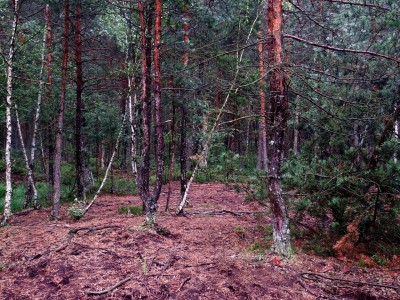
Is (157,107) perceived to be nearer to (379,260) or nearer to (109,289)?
(109,289)

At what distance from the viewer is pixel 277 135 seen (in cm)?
550

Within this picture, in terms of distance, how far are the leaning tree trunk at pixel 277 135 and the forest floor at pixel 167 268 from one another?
38cm

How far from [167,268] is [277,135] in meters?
2.64

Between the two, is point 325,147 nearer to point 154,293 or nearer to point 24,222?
point 154,293

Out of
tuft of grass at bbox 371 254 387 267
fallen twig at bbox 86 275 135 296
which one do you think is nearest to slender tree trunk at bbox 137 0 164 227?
fallen twig at bbox 86 275 135 296

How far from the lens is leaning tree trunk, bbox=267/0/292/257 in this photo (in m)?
5.48

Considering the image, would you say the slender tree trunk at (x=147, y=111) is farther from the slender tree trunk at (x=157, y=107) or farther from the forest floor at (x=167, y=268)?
Answer: the forest floor at (x=167, y=268)

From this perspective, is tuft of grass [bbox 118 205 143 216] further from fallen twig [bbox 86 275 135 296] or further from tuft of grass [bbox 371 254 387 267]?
tuft of grass [bbox 371 254 387 267]

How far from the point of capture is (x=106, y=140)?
15.2 meters

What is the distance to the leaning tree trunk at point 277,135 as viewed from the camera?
18.0 feet

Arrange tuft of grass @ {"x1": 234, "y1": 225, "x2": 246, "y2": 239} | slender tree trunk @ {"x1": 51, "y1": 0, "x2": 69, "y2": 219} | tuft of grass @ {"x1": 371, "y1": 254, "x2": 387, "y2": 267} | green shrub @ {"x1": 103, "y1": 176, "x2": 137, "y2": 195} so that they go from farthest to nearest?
green shrub @ {"x1": 103, "y1": 176, "x2": 137, "y2": 195}, slender tree trunk @ {"x1": 51, "y1": 0, "x2": 69, "y2": 219}, tuft of grass @ {"x1": 234, "y1": 225, "x2": 246, "y2": 239}, tuft of grass @ {"x1": 371, "y1": 254, "x2": 387, "y2": 267}

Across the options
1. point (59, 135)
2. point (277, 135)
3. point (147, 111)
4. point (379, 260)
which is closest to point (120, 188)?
point (59, 135)

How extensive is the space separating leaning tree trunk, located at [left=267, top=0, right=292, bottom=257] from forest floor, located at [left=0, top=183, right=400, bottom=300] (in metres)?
0.38

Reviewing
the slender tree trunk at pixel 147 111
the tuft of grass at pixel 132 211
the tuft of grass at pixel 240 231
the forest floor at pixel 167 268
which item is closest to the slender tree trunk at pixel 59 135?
the forest floor at pixel 167 268
